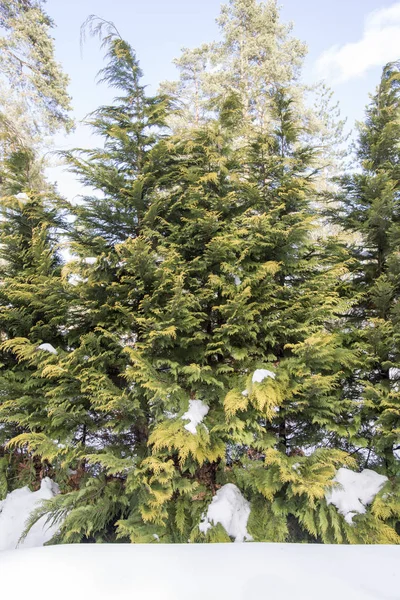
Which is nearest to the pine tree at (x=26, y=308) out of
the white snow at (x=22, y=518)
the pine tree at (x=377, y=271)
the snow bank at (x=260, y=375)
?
the white snow at (x=22, y=518)

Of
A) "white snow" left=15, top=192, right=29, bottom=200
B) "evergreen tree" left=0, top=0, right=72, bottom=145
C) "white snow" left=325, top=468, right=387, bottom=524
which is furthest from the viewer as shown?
"evergreen tree" left=0, top=0, right=72, bottom=145

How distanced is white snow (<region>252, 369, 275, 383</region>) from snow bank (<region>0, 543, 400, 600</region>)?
1521 mm

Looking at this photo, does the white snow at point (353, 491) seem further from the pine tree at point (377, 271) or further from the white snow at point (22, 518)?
the white snow at point (22, 518)

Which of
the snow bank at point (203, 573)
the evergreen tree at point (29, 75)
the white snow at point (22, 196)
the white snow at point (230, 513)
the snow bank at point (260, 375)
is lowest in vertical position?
the white snow at point (230, 513)

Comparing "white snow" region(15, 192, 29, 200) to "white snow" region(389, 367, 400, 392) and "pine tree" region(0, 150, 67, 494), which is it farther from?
"white snow" region(389, 367, 400, 392)

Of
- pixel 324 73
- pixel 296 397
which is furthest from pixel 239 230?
pixel 324 73

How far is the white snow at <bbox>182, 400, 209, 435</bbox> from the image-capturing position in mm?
2799

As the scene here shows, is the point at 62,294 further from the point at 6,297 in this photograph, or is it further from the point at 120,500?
the point at 120,500

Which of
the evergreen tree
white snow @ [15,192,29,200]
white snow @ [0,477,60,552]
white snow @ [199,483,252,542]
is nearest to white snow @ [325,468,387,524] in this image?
white snow @ [199,483,252,542]

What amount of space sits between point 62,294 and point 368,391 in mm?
3465

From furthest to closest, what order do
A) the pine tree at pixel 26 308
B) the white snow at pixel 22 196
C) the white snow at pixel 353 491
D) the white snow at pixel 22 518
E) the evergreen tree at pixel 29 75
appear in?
the evergreen tree at pixel 29 75
the white snow at pixel 22 196
the pine tree at pixel 26 308
the white snow at pixel 22 518
the white snow at pixel 353 491

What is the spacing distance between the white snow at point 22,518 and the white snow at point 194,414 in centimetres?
164

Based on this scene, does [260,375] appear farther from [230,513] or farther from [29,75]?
[29,75]

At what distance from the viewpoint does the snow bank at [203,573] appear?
3.37 feet
